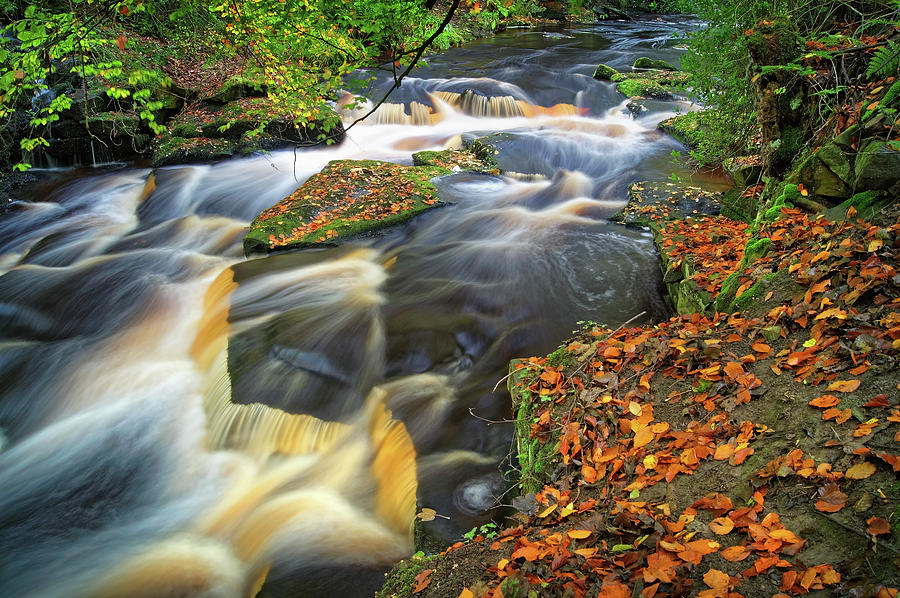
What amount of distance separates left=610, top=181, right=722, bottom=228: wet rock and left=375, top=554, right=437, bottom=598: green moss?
5745 mm

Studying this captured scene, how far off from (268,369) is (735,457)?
14.7 feet

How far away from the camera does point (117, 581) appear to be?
13.6 feet

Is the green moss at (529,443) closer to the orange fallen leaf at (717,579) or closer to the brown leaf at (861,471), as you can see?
the orange fallen leaf at (717,579)

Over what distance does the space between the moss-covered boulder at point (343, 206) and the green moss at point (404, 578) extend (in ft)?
18.0

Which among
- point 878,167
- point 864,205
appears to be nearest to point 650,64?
point 878,167

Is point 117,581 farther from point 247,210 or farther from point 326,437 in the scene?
point 247,210

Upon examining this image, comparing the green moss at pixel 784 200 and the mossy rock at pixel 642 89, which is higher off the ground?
the mossy rock at pixel 642 89

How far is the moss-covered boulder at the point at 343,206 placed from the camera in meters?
8.07

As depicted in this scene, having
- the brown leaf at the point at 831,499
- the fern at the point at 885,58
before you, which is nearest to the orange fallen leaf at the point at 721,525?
the brown leaf at the point at 831,499

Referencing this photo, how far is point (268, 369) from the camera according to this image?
5574 mm

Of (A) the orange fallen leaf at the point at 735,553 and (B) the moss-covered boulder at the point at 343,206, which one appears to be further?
(B) the moss-covered boulder at the point at 343,206

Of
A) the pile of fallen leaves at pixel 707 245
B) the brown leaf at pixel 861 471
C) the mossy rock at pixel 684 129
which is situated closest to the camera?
the brown leaf at pixel 861 471

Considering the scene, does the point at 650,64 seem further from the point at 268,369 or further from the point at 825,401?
the point at 825,401

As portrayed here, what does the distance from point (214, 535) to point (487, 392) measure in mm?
2774
